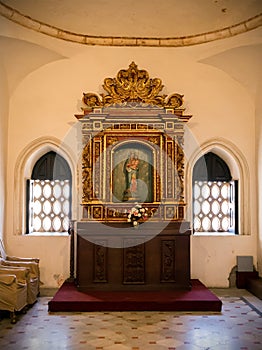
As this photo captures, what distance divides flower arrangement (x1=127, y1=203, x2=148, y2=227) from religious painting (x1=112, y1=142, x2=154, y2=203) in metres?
0.47

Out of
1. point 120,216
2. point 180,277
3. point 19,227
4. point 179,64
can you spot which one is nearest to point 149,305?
point 180,277

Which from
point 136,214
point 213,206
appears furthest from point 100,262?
point 213,206

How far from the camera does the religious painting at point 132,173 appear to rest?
9695mm

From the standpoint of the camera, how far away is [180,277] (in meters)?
8.84

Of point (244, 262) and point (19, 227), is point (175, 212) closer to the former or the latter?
point (244, 262)

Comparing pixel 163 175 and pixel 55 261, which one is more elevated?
pixel 163 175

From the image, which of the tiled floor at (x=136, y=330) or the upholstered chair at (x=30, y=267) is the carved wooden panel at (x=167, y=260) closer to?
the tiled floor at (x=136, y=330)

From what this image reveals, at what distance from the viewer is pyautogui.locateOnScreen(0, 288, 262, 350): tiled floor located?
618cm

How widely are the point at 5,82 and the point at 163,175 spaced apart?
350cm

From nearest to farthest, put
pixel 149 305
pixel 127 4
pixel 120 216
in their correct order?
pixel 149 305 < pixel 127 4 < pixel 120 216

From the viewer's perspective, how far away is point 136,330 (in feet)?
22.4

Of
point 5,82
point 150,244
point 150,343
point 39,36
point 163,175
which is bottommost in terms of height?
point 150,343

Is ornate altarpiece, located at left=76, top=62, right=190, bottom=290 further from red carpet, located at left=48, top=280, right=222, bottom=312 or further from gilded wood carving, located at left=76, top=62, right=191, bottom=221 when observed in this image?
red carpet, located at left=48, top=280, right=222, bottom=312

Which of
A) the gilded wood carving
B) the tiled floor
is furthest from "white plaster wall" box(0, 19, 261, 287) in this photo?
the tiled floor
